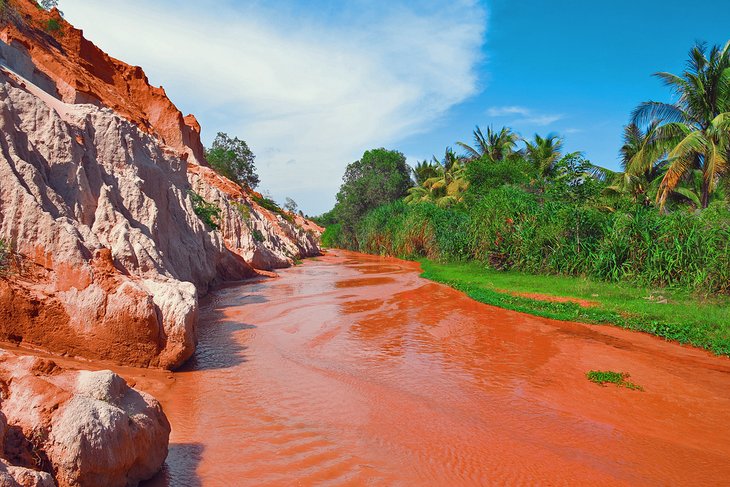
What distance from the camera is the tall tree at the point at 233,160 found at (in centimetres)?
4097

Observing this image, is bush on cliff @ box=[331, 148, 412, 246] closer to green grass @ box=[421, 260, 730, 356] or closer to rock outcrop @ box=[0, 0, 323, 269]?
rock outcrop @ box=[0, 0, 323, 269]

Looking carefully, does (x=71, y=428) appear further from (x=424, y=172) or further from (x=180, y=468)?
(x=424, y=172)

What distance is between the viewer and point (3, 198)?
6.01 m

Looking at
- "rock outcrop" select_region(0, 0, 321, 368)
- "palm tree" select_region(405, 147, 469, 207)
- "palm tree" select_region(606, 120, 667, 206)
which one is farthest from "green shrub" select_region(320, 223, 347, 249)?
"rock outcrop" select_region(0, 0, 321, 368)

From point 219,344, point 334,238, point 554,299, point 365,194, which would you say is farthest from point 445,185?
point 219,344

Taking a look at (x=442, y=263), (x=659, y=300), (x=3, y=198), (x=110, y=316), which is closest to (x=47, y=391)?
(x=110, y=316)

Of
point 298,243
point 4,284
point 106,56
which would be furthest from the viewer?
point 298,243

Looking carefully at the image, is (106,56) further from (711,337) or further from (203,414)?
(711,337)

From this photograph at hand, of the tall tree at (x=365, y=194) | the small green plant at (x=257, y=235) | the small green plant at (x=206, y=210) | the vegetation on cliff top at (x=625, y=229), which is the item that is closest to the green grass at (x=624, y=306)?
the vegetation on cliff top at (x=625, y=229)

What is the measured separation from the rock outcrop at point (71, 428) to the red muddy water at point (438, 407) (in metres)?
0.52

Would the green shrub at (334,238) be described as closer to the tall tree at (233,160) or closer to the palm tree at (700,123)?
the tall tree at (233,160)

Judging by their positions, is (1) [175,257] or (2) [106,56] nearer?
(1) [175,257]

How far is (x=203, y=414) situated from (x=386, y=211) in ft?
107

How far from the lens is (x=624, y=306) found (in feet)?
34.9
